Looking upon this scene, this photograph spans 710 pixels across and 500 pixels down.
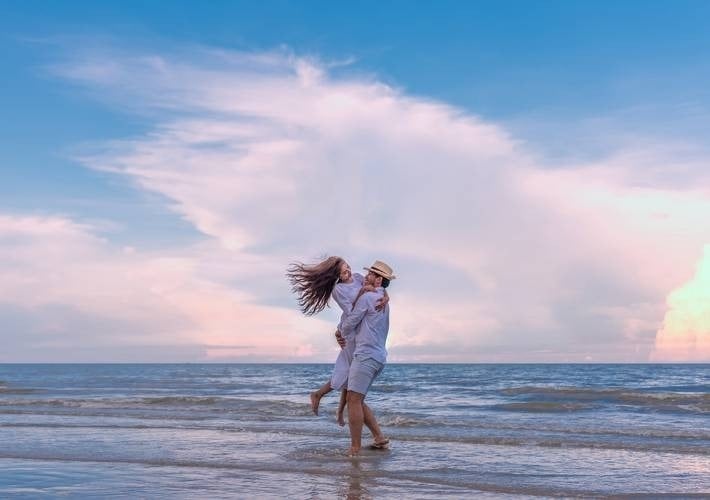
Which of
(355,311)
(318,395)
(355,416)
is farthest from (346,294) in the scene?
(318,395)

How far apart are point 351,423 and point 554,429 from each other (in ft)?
18.2

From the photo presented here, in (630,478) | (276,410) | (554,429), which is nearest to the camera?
(630,478)

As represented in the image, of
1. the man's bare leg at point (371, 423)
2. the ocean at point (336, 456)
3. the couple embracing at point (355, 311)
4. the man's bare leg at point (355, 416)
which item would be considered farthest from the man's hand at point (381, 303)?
the ocean at point (336, 456)

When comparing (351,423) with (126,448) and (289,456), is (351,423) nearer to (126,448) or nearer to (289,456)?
(289,456)

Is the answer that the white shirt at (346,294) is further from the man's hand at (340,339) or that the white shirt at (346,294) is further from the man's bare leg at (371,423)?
the man's bare leg at (371,423)

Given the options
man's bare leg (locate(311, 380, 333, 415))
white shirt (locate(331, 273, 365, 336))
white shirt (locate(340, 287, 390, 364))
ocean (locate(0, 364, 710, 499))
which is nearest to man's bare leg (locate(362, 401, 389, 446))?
ocean (locate(0, 364, 710, 499))

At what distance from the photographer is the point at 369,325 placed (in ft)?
29.8

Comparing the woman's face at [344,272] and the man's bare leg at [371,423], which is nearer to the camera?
the woman's face at [344,272]

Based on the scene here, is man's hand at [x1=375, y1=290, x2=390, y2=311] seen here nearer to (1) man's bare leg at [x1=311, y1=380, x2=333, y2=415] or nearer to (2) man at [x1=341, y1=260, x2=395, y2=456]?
(2) man at [x1=341, y1=260, x2=395, y2=456]

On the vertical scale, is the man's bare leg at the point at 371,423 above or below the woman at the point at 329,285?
below

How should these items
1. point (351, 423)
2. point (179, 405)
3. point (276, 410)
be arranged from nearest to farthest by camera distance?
1. point (351, 423)
2. point (276, 410)
3. point (179, 405)

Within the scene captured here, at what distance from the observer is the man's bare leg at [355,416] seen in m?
9.14

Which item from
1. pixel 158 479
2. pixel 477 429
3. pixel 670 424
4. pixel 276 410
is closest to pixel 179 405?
pixel 276 410

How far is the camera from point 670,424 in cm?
1532
